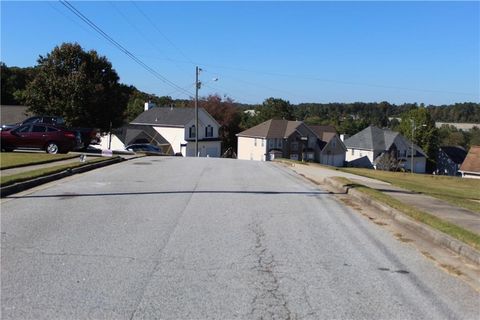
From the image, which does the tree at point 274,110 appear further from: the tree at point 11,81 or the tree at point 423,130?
the tree at point 11,81

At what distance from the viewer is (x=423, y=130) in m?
97.6

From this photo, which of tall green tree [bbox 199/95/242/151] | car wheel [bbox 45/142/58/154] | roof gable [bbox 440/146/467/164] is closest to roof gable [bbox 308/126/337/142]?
tall green tree [bbox 199/95/242/151]

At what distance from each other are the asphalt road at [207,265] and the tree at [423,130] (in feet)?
290

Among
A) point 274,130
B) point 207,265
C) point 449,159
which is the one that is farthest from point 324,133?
point 207,265

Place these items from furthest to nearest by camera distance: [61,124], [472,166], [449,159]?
[449,159], [472,166], [61,124]

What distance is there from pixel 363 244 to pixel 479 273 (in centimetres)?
182

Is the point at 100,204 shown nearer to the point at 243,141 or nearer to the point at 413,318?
the point at 413,318

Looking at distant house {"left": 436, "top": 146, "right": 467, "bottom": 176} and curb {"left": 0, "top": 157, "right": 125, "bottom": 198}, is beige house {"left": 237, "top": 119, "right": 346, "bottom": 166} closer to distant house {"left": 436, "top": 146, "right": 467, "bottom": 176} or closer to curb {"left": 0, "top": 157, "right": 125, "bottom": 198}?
distant house {"left": 436, "top": 146, "right": 467, "bottom": 176}

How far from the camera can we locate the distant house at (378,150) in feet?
276

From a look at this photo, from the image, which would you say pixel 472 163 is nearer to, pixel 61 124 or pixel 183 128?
pixel 183 128

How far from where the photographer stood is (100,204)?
11.2m

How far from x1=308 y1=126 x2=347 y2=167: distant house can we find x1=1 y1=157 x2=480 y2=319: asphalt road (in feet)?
236

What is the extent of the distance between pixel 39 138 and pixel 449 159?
279ft

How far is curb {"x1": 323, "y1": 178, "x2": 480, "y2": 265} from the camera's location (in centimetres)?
766
